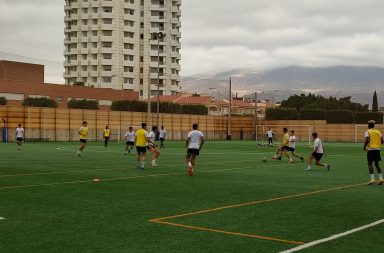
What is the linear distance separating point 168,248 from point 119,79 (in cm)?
12798

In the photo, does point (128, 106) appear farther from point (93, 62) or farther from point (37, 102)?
point (93, 62)

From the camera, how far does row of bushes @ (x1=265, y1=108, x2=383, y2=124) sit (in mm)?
88938

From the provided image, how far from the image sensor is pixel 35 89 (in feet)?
307

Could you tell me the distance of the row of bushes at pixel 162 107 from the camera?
256 feet

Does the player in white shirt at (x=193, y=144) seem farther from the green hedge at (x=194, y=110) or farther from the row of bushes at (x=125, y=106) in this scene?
the green hedge at (x=194, y=110)

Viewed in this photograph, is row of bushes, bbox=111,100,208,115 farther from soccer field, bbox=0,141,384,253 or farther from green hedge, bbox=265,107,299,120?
soccer field, bbox=0,141,384,253

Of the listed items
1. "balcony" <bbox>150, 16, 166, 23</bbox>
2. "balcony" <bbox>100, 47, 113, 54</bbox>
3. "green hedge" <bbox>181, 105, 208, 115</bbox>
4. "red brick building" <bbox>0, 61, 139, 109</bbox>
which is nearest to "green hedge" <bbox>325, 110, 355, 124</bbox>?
"green hedge" <bbox>181, 105, 208, 115</bbox>

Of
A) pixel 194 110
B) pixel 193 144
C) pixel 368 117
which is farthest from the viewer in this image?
pixel 368 117

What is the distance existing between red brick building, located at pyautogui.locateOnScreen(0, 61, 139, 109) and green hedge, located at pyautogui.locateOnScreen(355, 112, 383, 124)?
4266 centimetres

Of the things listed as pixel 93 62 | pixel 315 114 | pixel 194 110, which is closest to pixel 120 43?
pixel 93 62

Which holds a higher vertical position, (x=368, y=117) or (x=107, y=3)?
(x=107, y=3)

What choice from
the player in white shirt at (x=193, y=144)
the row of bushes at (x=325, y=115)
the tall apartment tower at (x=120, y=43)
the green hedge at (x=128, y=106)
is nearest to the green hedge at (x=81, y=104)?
the green hedge at (x=128, y=106)

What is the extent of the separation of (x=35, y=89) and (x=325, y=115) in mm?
47173

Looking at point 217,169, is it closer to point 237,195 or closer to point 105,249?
point 237,195
